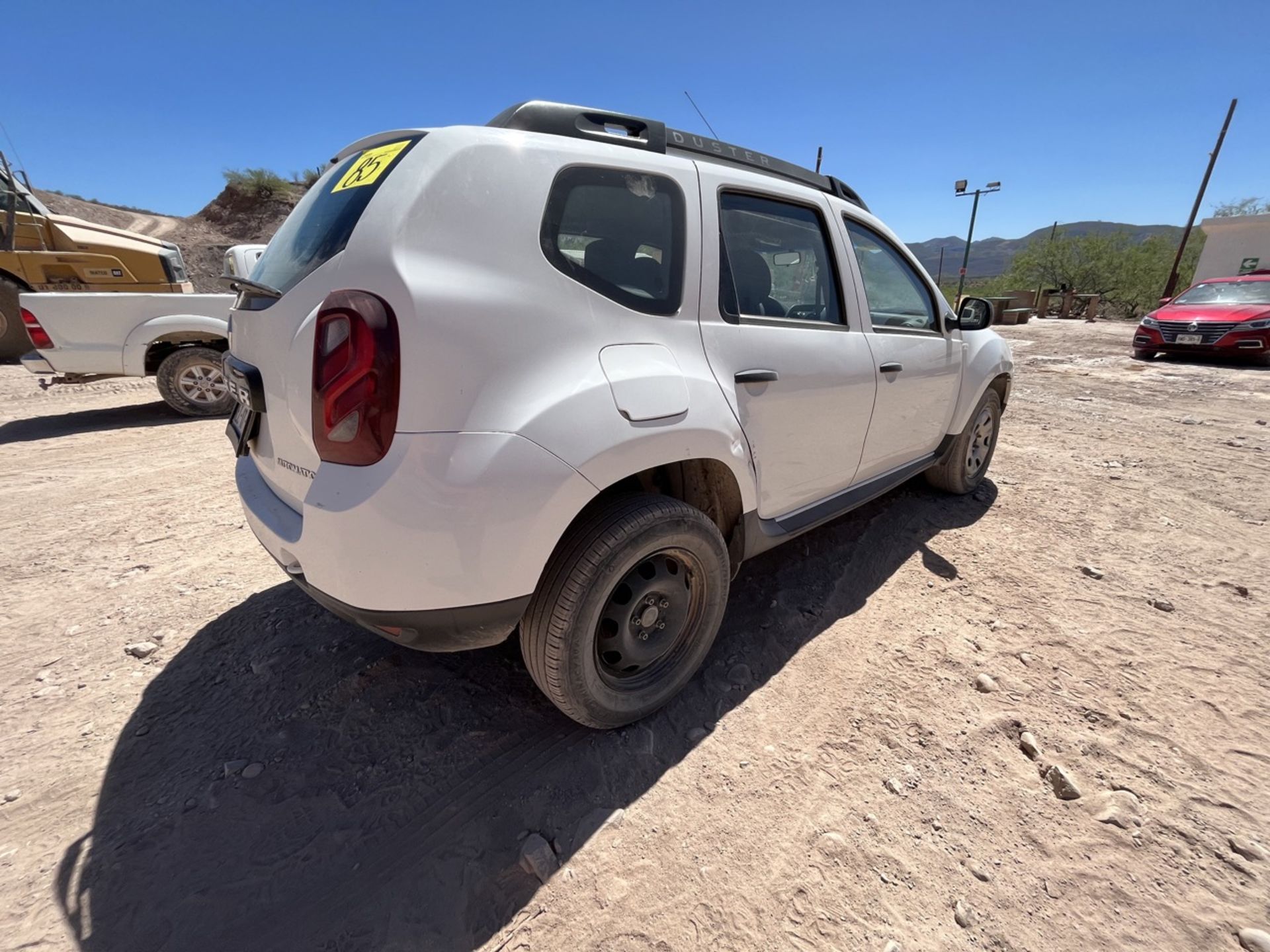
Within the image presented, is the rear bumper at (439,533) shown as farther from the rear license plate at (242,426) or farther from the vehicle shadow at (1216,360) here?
the vehicle shadow at (1216,360)

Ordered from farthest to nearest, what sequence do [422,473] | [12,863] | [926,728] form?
1. [926,728]
2. [12,863]
3. [422,473]

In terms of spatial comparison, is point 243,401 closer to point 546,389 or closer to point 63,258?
point 546,389

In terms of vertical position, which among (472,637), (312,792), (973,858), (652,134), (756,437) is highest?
(652,134)

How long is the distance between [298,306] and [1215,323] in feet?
48.6

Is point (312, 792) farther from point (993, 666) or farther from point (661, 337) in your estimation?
point (993, 666)

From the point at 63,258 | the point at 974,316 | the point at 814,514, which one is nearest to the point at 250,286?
the point at 814,514

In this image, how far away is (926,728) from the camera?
214 cm

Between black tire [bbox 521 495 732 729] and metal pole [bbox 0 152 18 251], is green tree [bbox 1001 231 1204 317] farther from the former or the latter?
metal pole [bbox 0 152 18 251]

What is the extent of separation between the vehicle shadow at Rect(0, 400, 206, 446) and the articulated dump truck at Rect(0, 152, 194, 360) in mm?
1511

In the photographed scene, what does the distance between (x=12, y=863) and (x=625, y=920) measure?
5.62 feet

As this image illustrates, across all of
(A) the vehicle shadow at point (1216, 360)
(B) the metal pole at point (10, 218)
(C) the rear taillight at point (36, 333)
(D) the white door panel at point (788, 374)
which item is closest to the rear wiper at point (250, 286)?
(D) the white door panel at point (788, 374)

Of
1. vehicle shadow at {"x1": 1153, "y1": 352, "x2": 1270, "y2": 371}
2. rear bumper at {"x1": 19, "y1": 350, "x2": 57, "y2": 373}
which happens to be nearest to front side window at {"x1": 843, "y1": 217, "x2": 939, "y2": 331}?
rear bumper at {"x1": 19, "y1": 350, "x2": 57, "y2": 373}

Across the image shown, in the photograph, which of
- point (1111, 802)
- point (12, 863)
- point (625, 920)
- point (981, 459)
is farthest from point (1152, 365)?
point (12, 863)

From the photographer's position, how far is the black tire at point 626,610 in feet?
5.81
